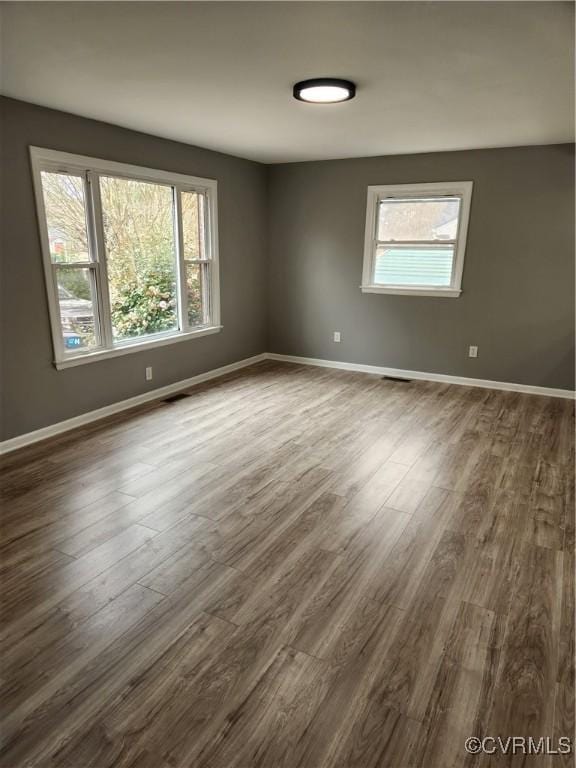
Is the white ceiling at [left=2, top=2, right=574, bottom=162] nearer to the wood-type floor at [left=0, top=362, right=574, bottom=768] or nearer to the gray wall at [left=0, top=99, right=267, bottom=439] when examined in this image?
the gray wall at [left=0, top=99, right=267, bottom=439]

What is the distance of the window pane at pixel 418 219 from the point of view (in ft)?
16.9

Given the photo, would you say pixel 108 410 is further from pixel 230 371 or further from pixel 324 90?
pixel 324 90

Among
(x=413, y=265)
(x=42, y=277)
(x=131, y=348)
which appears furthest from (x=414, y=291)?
(x=42, y=277)

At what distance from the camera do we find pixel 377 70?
8.47 ft

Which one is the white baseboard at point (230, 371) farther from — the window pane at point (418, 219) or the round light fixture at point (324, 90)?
the round light fixture at point (324, 90)

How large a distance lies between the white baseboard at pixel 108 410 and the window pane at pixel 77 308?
586mm

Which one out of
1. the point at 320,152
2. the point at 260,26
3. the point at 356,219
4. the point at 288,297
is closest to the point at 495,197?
the point at 356,219

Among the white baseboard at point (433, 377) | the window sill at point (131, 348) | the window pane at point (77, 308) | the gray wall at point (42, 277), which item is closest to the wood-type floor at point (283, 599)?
the gray wall at point (42, 277)

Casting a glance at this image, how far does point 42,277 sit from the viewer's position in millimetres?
3518

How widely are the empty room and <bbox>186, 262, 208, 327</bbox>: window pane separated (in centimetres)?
4

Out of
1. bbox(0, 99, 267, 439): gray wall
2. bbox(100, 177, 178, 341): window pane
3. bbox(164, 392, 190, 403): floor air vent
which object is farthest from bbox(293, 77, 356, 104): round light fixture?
bbox(164, 392, 190, 403): floor air vent

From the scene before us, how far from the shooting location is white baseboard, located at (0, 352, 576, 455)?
3689 millimetres

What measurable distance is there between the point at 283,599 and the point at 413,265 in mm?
4332

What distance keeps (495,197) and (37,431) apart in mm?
4763
